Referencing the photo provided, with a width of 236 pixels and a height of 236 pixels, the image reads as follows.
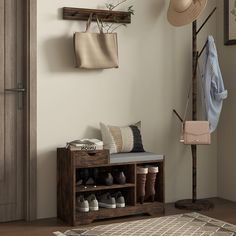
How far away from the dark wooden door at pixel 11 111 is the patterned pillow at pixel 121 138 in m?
0.67

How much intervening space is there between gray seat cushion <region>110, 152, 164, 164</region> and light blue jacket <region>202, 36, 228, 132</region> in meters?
0.67

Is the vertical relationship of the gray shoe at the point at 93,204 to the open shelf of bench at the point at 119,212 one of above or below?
above

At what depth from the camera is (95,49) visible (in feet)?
12.3

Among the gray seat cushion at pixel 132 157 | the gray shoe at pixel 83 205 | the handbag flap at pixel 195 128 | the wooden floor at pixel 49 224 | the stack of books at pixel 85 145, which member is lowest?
the wooden floor at pixel 49 224

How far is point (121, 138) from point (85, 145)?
394 mm

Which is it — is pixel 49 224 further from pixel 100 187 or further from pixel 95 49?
pixel 95 49

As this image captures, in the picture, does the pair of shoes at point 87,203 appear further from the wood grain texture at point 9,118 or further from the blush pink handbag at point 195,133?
the blush pink handbag at point 195,133

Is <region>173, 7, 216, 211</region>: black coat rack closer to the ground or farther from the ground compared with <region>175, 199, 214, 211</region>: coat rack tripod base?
farther from the ground

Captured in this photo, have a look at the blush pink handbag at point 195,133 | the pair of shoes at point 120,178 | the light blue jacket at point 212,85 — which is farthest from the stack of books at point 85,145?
the light blue jacket at point 212,85

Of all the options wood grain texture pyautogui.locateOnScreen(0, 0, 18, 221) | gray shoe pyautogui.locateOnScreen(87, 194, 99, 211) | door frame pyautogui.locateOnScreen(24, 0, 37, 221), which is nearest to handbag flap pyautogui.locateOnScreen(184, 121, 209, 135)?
gray shoe pyautogui.locateOnScreen(87, 194, 99, 211)

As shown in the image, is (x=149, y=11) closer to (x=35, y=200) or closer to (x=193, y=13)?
(x=193, y=13)

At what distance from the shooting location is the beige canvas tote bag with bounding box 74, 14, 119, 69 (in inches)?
145

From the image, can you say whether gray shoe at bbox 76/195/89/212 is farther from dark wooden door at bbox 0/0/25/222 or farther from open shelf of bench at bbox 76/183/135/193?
dark wooden door at bbox 0/0/25/222

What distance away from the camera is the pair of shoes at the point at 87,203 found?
11.6 ft
